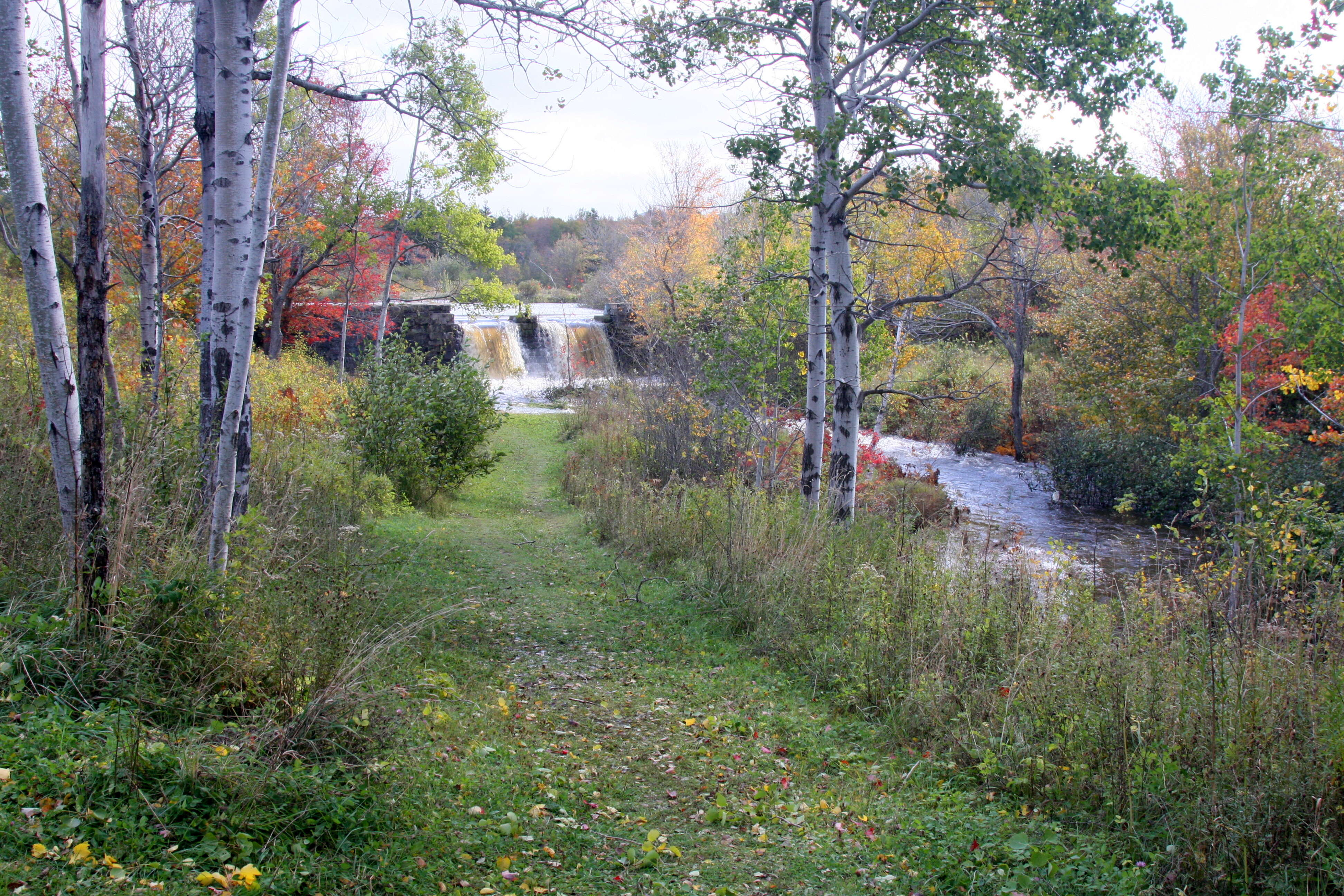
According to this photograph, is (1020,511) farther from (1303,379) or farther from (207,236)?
(207,236)

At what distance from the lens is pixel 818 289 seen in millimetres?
8602

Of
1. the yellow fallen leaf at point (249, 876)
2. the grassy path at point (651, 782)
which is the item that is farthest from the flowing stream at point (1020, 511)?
the yellow fallen leaf at point (249, 876)

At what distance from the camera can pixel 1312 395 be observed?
53.0ft

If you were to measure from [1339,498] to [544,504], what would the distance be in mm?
12326

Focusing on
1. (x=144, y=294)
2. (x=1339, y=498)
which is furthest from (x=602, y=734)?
(x=1339, y=498)

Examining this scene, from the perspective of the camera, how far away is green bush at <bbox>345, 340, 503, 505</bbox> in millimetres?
11219

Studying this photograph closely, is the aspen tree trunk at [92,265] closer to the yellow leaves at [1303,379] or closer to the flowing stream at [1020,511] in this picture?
the flowing stream at [1020,511]

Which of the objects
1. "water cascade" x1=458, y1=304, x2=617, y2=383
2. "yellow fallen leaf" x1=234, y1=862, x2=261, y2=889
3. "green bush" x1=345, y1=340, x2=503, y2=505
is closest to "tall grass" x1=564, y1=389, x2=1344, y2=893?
"yellow fallen leaf" x1=234, y1=862, x2=261, y2=889

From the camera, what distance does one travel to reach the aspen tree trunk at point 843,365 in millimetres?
8492

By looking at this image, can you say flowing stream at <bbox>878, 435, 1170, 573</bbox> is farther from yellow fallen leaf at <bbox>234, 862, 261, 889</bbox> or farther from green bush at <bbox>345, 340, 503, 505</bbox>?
green bush at <bbox>345, 340, 503, 505</bbox>

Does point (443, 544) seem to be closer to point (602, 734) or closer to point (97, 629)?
point (602, 734)

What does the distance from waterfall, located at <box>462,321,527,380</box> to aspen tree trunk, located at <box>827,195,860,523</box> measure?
2131 centimetres

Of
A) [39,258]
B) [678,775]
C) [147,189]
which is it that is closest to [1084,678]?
[678,775]

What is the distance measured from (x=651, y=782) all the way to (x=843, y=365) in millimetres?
5487
